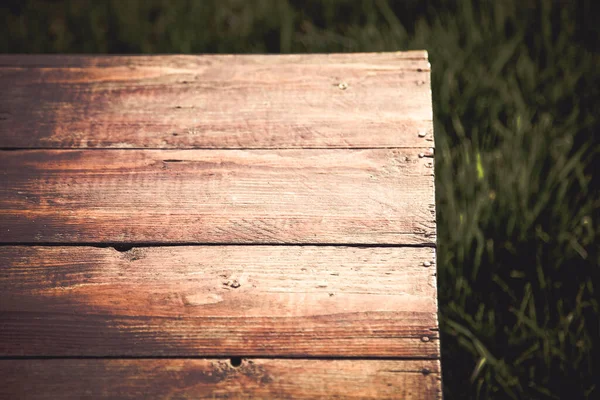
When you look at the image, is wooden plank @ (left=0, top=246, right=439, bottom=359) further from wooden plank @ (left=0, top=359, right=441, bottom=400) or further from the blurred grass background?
the blurred grass background

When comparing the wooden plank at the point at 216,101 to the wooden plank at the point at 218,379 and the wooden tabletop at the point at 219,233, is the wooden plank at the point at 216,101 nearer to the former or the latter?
the wooden tabletop at the point at 219,233

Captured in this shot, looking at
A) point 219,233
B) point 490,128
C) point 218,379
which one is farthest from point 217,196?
point 490,128

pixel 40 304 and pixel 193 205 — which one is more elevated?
pixel 193 205

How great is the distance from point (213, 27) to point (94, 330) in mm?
1637

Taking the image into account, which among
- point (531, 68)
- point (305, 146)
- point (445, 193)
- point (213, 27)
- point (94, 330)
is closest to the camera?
point (94, 330)

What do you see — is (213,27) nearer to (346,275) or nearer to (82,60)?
(82,60)

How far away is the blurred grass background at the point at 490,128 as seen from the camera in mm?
1387

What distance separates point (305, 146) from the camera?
1060mm

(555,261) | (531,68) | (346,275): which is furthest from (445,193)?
(346,275)

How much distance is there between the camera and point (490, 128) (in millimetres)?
1802

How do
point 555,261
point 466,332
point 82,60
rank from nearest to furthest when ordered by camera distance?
point 82,60, point 466,332, point 555,261

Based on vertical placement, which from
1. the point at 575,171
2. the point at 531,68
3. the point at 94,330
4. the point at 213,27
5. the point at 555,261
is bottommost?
the point at 94,330

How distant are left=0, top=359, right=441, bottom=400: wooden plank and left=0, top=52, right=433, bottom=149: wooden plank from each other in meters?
0.44

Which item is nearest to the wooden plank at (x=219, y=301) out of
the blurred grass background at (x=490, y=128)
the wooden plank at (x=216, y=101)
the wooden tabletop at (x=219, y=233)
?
the wooden tabletop at (x=219, y=233)
